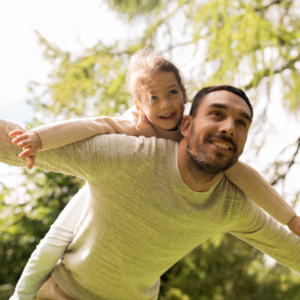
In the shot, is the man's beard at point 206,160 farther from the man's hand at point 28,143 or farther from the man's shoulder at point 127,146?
the man's hand at point 28,143

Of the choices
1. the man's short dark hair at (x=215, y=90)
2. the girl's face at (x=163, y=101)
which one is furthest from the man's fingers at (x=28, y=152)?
the man's short dark hair at (x=215, y=90)

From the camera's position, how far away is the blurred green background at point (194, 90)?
236cm

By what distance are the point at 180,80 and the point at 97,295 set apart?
99 centimetres

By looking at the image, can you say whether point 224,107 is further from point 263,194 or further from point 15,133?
point 15,133

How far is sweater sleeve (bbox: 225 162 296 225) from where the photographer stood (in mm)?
1215

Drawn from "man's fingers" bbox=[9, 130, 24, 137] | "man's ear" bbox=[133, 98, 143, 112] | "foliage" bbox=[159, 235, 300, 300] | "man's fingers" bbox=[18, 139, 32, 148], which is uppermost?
"man's ear" bbox=[133, 98, 143, 112]

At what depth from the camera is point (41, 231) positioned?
3.31m

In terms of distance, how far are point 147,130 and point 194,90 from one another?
4.61ft

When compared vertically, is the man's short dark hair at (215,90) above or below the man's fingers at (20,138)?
above

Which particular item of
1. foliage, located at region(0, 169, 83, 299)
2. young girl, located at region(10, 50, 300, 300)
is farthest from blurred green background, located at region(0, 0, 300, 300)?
young girl, located at region(10, 50, 300, 300)

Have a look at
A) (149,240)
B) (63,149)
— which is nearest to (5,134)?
(63,149)

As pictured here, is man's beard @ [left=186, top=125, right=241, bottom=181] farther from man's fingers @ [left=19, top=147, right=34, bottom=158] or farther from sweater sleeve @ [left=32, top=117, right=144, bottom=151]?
man's fingers @ [left=19, top=147, right=34, bottom=158]

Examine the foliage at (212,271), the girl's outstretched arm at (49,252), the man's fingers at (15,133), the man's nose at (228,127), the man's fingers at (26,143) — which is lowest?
the foliage at (212,271)

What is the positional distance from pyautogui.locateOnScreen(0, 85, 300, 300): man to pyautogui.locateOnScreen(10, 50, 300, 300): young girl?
60 mm
